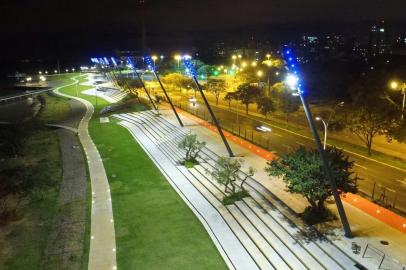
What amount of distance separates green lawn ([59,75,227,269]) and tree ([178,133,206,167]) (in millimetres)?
2647

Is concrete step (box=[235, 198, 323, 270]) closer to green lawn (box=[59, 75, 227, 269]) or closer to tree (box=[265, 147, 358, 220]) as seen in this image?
tree (box=[265, 147, 358, 220])

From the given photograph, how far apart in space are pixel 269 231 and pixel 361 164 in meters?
14.9

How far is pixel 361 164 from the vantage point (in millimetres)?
29281

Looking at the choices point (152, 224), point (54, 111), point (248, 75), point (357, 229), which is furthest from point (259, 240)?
point (248, 75)

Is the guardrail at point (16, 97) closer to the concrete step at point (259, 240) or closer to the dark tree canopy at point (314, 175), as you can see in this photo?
the concrete step at point (259, 240)

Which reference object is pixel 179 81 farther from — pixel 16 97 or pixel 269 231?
pixel 269 231

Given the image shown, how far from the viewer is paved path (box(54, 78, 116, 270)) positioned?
16.8 meters

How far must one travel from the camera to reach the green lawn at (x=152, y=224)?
16688 millimetres

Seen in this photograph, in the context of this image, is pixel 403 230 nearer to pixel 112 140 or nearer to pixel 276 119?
pixel 112 140

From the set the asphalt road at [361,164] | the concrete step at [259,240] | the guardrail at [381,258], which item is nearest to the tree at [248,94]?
the asphalt road at [361,164]

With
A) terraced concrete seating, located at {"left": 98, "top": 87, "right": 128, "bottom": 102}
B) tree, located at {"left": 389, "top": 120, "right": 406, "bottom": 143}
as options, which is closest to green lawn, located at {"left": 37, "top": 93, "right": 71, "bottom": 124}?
terraced concrete seating, located at {"left": 98, "top": 87, "right": 128, "bottom": 102}

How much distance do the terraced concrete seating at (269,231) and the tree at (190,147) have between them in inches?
61.5

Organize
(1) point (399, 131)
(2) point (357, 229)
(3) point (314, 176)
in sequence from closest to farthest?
(2) point (357, 229) < (3) point (314, 176) < (1) point (399, 131)

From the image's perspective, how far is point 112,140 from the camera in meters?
40.0
